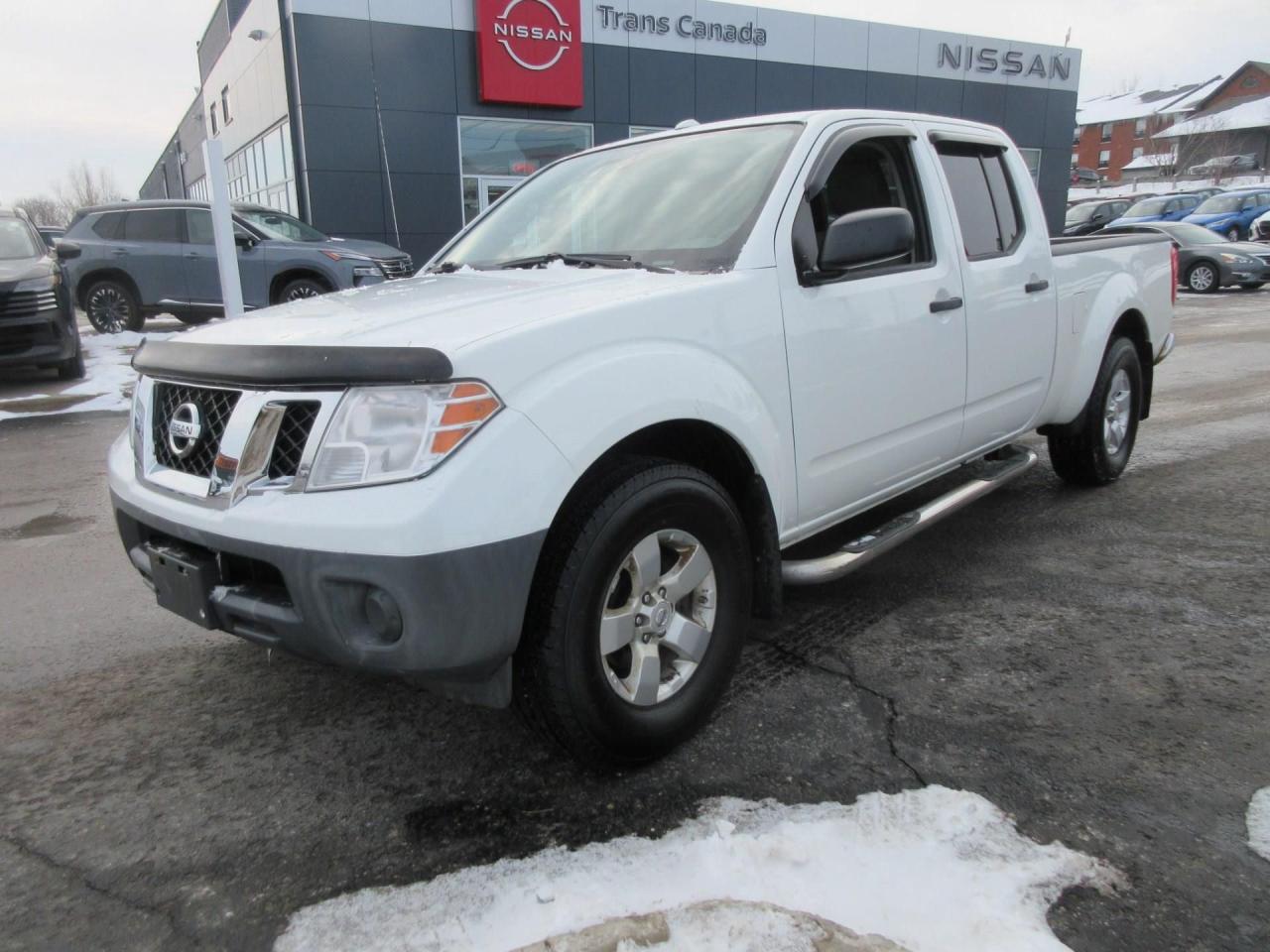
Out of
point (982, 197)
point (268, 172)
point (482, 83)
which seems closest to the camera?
point (982, 197)

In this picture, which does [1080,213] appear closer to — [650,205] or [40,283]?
[40,283]

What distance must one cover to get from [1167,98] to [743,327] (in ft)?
299

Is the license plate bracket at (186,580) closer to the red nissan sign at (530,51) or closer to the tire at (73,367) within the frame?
the tire at (73,367)

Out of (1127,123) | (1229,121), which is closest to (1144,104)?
(1127,123)

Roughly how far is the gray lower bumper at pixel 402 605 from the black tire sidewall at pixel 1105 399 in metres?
3.89

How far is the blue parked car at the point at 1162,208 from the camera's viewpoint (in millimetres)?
22297

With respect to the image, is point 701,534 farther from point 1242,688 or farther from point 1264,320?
point 1264,320

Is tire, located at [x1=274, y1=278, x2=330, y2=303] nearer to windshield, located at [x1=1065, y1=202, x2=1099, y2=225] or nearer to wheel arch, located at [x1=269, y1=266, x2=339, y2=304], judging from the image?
wheel arch, located at [x1=269, y1=266, x2=339, y2=304]

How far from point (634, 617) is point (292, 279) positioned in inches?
443

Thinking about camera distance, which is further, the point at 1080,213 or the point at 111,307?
the point at 1080,213

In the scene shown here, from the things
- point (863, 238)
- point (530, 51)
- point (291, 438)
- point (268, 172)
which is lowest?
point (291, 438)

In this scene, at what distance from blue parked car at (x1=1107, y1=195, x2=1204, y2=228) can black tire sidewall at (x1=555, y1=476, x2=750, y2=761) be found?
870 inches

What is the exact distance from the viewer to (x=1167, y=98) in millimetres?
76688

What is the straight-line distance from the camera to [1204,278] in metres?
18.7
